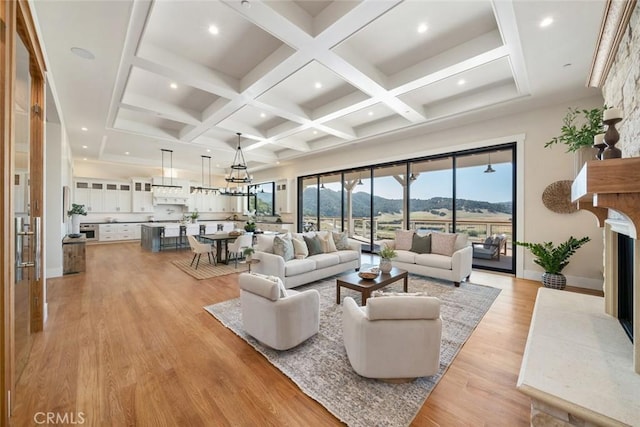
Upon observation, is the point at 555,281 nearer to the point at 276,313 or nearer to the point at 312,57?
the point at 276,313

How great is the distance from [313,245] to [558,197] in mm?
4438

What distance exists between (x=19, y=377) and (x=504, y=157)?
7775 mm

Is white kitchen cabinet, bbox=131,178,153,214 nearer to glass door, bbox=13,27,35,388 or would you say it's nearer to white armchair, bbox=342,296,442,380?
glass door, bbox=13,27,35,388

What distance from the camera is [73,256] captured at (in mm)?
5012

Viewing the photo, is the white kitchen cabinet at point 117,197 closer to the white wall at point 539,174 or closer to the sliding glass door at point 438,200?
the sliding glass door at point 438,200

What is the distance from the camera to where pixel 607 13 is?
2117 mm

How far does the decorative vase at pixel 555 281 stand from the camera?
12.8ft

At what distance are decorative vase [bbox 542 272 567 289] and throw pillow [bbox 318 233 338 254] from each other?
353cm

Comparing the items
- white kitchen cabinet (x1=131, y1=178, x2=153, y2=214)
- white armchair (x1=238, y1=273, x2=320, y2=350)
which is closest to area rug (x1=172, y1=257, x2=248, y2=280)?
white armchair (x1=238, y1=273, x2=320, y2=350)

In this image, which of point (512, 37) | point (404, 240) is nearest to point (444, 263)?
point (404, 240)

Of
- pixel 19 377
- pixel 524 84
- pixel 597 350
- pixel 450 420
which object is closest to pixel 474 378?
pixel 450 420

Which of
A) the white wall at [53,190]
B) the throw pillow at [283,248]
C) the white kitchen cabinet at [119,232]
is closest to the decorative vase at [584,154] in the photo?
the throw pillow at [283,248]

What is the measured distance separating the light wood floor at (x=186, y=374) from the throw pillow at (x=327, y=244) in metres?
2.27

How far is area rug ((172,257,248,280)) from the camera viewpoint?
5043mm
